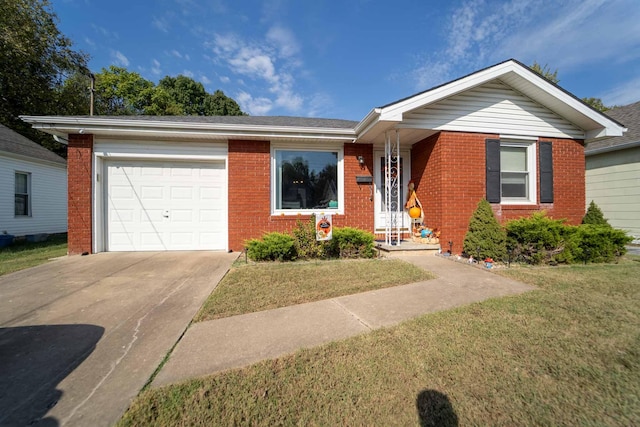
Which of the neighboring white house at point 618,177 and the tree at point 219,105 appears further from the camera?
the tree at point 219,105

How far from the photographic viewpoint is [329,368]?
2143 millimetres

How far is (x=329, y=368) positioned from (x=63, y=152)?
26.0 m

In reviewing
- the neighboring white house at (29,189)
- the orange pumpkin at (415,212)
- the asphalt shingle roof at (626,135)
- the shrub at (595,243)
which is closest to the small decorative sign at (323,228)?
the orange pumpkin at (415,212)

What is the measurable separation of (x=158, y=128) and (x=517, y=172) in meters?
9.56

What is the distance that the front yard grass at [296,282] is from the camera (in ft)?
11.6

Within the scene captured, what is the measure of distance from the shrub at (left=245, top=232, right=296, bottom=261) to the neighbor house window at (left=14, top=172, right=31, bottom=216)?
11.2 meters

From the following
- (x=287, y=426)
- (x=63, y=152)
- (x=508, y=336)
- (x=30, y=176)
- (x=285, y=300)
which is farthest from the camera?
(x=63, y=152)

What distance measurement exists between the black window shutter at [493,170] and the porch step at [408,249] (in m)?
1.94

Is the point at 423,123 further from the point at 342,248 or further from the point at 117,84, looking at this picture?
the point at 117,84

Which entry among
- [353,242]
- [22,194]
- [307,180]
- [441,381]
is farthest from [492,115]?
[22,194]

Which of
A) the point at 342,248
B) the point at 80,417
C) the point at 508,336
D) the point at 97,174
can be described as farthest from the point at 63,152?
the point at 508,336

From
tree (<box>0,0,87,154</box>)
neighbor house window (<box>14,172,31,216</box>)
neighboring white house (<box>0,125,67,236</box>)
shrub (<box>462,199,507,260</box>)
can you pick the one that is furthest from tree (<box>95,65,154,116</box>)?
shrub (<box>462,199,507,260</box>)

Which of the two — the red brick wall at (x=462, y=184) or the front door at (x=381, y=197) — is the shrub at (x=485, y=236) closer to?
the red brick wall at (x=462, y=184)

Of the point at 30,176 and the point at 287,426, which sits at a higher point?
the point at 30,176
